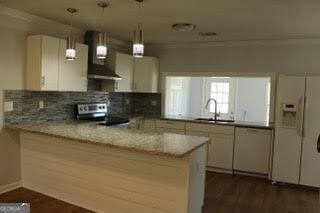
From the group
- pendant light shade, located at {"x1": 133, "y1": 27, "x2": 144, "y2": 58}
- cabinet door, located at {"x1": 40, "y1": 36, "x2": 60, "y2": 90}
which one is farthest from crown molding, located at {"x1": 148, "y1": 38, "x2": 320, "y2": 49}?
pendant light shade, located at {"x1": 133, "y1": 27, "x2": 144, "y2": 58}

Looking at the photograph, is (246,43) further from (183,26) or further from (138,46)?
(138,46)

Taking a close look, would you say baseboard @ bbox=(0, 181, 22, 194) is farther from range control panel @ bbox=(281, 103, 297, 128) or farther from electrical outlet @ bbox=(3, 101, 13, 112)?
range control panel @ bbox=(281, 103, 297, 128)

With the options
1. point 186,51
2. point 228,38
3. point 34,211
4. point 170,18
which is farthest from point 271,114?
point 34,211

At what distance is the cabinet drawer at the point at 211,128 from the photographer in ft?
15.8

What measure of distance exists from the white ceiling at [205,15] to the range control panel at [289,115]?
1.08 meters

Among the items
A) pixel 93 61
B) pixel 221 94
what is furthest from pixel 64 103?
pixel 221 94

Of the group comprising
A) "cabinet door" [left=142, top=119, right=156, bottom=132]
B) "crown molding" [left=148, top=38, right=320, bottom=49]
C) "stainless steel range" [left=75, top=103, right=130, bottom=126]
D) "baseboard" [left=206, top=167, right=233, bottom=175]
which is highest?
"crown molding" [left=148, top=38, right=320, bottom=49]

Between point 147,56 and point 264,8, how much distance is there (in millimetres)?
2945

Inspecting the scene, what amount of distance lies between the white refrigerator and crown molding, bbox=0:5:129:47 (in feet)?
10.9

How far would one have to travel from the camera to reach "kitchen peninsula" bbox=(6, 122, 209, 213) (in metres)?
2.65

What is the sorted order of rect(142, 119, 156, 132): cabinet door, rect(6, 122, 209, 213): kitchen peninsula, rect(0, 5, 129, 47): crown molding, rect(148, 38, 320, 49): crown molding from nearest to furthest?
1. rect(6, 122, 209, 213): kitchen peninsula
2. rect(0, 5, 129, 47): crown molding
3. rect(148, 38, 320, 49): crown molding
4. rect(142, 119, 156, 132): cabinet door

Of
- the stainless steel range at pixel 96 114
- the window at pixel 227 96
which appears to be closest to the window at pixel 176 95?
the window at pixel 227 96

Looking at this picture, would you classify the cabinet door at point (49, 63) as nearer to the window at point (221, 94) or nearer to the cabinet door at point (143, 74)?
the cabinet door at point (143, 74)

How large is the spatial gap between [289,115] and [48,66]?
3.53 meters
